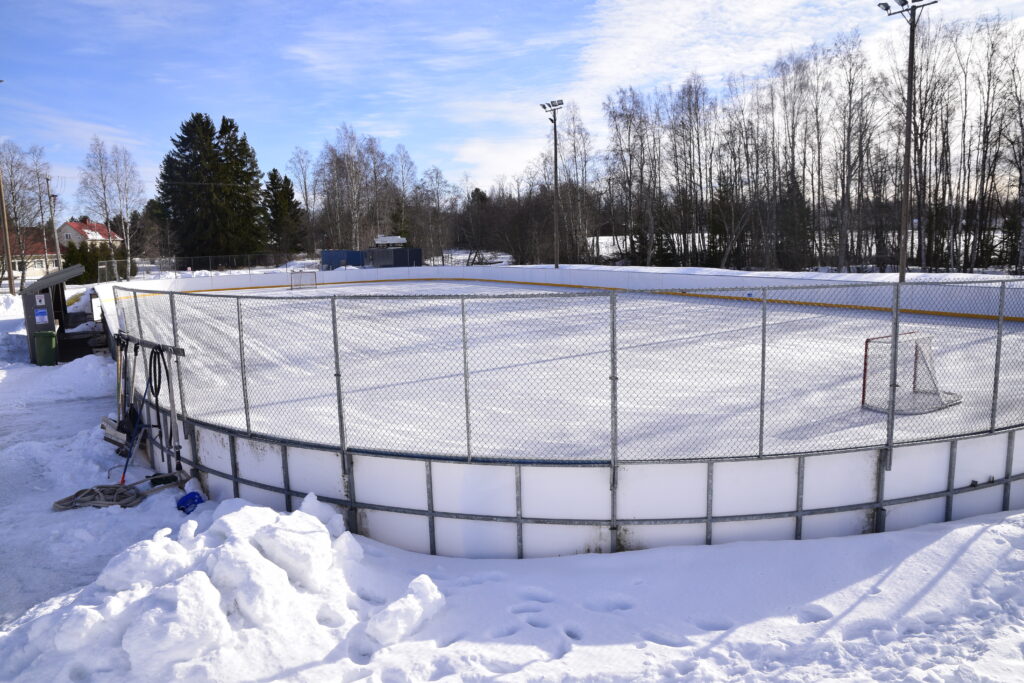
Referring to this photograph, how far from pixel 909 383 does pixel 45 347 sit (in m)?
19.0

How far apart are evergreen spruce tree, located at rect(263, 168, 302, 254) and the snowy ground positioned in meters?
64.3

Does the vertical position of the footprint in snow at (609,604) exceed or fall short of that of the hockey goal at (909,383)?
it falls short

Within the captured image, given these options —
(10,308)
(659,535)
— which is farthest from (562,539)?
(10,308)

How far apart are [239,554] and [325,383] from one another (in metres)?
6.01

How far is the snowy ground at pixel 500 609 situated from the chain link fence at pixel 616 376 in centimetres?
104

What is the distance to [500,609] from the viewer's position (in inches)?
219

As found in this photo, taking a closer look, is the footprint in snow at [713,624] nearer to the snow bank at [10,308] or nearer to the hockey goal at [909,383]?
the hockey goal at [909,383]

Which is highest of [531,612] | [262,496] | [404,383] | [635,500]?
[404,383]

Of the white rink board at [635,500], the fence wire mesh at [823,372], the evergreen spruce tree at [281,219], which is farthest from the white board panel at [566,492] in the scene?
the evergreen spruce tree at [281,219]

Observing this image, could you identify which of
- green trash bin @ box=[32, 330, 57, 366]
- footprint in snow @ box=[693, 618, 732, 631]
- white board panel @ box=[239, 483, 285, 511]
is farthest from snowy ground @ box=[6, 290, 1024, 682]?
green trash bin @ box=[32, 330, 57, 366]

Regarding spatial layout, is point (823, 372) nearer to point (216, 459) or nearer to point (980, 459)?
point (980, 459)

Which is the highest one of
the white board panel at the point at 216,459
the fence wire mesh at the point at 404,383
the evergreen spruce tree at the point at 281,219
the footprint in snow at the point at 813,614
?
the evergreen spruce tree at the point at 281,219

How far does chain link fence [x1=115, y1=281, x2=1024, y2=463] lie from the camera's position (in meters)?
7.23

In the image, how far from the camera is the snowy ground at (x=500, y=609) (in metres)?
4.66
